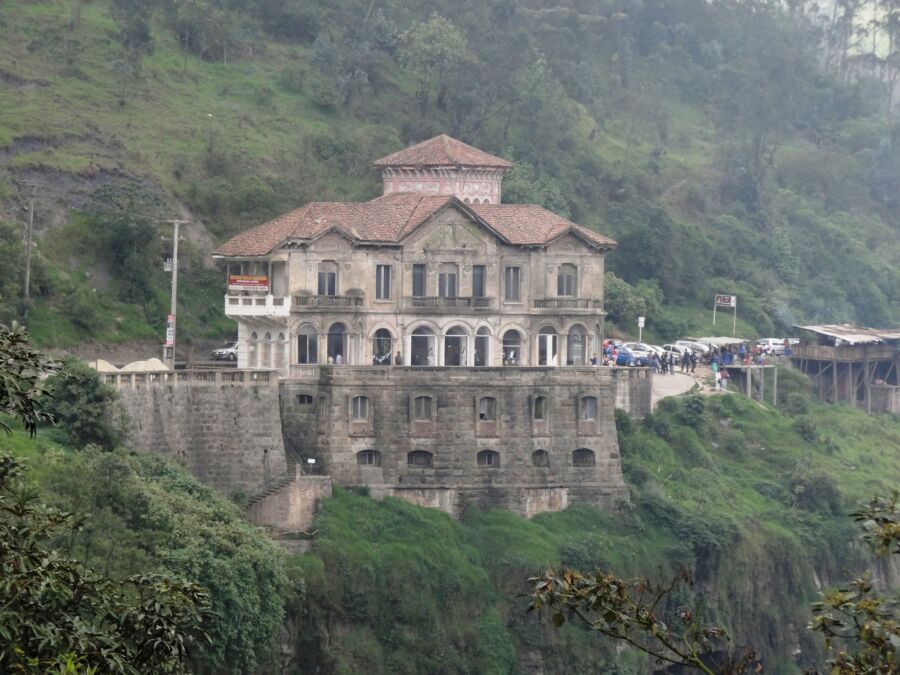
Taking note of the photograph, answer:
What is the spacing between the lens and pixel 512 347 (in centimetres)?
9275

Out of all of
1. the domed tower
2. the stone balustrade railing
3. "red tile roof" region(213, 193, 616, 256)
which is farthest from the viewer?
the domed tower

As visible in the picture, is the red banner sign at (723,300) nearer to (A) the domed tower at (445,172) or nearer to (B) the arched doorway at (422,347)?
(A) the domed tower at (445,172)

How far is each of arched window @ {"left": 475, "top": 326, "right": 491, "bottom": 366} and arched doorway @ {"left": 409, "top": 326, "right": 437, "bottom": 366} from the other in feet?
6.69

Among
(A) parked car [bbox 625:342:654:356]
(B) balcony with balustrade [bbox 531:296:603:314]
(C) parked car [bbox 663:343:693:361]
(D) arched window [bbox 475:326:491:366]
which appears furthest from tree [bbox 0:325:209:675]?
(C) parked car [bbox 663:343:693:361]

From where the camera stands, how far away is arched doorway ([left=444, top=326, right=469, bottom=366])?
9188 cm

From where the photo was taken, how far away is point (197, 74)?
411 ft

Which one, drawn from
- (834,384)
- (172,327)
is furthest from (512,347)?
(834,384)

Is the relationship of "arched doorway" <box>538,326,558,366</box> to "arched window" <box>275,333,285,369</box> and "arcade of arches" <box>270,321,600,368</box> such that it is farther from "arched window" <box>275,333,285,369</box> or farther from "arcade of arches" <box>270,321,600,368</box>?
"arched window" <box>275,333,285,369</box>

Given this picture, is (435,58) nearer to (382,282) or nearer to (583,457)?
(382,282)

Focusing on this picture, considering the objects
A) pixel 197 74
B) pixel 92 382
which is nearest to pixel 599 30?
pixel 197 74

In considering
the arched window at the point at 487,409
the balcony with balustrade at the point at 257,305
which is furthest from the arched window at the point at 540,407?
the balcony with balustrade at the point at 257,305

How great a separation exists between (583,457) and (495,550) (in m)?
7.79

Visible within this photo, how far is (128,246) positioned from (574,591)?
215ft

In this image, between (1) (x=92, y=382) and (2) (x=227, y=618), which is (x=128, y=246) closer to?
(1) (x=92, y=382)
